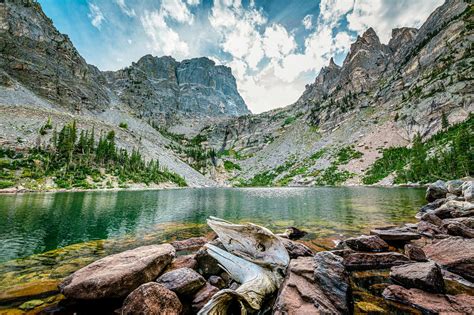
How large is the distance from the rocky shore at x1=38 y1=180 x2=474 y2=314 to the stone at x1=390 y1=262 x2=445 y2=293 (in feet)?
0.07

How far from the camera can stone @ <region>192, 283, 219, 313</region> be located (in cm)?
545

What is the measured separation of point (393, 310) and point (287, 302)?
8.94 ft

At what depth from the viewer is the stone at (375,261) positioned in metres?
7.79

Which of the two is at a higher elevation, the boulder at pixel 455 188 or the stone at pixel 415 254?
the boulder at pixel 455 188

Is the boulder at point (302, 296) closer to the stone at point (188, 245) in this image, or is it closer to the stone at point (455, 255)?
the stone at point (455, 255)

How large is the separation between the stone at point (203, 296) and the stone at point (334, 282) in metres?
2.83

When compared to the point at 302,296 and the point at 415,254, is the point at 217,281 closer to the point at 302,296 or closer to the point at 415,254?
the point at 302,296

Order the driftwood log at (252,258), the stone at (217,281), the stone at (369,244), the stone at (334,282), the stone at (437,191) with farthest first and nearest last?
the stone at (437,191) → the stone at (369,244) → the stone at (217,281) → the driftwood log at (252,258) → the stone at (334,282)

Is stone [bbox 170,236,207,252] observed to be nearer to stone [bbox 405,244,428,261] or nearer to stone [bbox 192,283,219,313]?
stone [bbox 192,283,219,313]

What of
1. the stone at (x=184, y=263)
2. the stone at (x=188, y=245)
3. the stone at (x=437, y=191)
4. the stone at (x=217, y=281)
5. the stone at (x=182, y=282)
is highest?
the stone at (x=437, y=191)

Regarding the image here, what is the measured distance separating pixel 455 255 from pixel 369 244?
8.86ft

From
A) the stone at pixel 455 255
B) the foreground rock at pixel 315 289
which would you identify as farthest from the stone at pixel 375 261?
the foreground rock at pixel 315 289

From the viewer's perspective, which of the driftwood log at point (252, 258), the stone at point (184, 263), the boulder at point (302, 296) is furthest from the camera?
the stone at point (184, 263)

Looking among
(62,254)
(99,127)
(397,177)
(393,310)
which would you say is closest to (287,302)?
(393,310)
